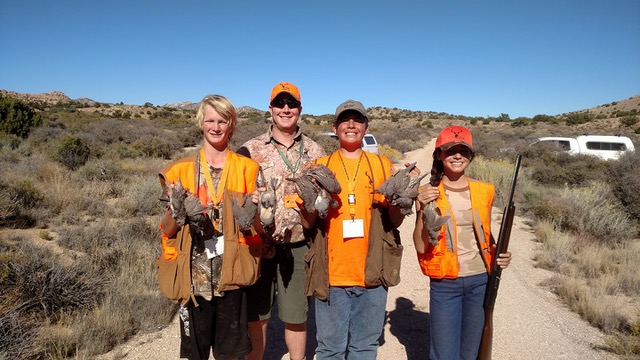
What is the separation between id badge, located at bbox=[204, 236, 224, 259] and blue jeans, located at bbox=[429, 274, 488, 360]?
156cm

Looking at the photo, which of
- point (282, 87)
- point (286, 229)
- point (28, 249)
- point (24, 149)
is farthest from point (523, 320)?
point (24, 149)

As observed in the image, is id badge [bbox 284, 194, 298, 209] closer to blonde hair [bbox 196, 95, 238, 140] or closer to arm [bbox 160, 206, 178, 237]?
blonde hair [bbox 196, 95, 238, 140]

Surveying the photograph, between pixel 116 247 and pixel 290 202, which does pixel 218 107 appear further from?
pixel 116 247

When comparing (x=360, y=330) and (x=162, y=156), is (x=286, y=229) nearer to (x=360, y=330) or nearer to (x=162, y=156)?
(x=360, y=330)

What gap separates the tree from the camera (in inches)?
684

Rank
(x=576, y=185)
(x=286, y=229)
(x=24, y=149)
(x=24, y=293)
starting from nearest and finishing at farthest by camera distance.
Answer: (x=286, y=229) < (x=24, y=293) < (x=576, y=185) < (x=24, y=149)

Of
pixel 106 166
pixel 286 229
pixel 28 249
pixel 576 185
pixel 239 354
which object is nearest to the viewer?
pixel 239 354

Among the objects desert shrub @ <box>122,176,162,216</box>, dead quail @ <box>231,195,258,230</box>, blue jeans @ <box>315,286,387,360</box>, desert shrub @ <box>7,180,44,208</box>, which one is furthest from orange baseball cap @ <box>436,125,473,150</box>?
desert shrub @ <box>7,180,44,208</box>

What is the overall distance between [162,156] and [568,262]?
17426mm

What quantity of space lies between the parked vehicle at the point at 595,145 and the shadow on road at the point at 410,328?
1526cm

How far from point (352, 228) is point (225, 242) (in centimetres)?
87

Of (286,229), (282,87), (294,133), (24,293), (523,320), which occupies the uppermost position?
(282,87)

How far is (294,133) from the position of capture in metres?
3.06

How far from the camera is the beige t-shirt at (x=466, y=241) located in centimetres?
252
